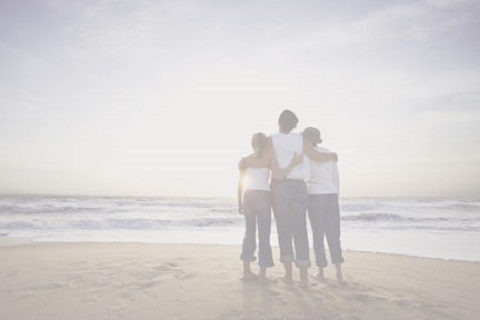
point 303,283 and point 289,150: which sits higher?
point 289,150

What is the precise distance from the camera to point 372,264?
6.91 meters

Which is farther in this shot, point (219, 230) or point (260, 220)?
point (219, 230)

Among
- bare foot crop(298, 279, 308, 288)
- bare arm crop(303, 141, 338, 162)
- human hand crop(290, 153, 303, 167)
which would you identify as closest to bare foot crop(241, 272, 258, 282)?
bare foot crop(298, 279, 308, 288)

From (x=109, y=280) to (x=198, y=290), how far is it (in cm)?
129

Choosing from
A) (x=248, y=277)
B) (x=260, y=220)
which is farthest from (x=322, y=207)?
(x=248, y=277)

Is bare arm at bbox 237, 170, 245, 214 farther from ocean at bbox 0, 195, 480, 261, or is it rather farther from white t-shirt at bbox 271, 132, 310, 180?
ocean at bbox 0, 195, 480, 261

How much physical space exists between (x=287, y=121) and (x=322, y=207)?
1264 mm

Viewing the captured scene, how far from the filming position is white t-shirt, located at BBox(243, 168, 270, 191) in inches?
195

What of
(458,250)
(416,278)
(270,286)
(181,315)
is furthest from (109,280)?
(458,250)

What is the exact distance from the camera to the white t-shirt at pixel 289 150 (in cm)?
484

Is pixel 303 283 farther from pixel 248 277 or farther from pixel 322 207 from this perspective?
pixel 322 207

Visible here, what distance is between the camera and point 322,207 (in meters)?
5.07

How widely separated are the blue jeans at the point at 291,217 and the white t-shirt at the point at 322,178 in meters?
0.31

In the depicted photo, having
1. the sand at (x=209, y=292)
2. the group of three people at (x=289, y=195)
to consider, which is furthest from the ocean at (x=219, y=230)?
the group of three people at (x=289, y=195)
